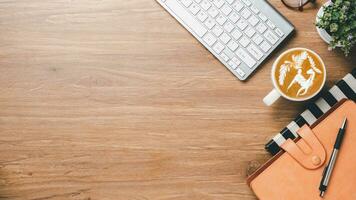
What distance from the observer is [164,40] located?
3.86 feet

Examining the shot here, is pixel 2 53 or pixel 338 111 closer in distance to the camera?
pixel 338 111

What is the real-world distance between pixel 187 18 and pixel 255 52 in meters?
0.16

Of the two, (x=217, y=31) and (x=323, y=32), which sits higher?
(x=323, y=32)

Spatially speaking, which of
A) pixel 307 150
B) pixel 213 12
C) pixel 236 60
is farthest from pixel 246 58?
pixel 307 150

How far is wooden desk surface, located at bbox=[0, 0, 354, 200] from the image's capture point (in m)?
1.15

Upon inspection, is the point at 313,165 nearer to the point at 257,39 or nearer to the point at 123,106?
the point at 257,39

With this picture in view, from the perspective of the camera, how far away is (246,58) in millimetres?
1134

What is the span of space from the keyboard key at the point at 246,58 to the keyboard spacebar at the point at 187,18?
0.09m

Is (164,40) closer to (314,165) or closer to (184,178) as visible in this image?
(184,178)

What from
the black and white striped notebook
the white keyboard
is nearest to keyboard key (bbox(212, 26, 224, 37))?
the white keyboard

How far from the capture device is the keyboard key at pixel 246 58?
1.13 metres

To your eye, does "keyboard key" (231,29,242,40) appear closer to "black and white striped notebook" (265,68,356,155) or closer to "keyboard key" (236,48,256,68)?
"keyboard key" (236,48,256,68)

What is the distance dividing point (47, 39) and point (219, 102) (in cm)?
41

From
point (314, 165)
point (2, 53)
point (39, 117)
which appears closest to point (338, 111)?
point (314, 165)
